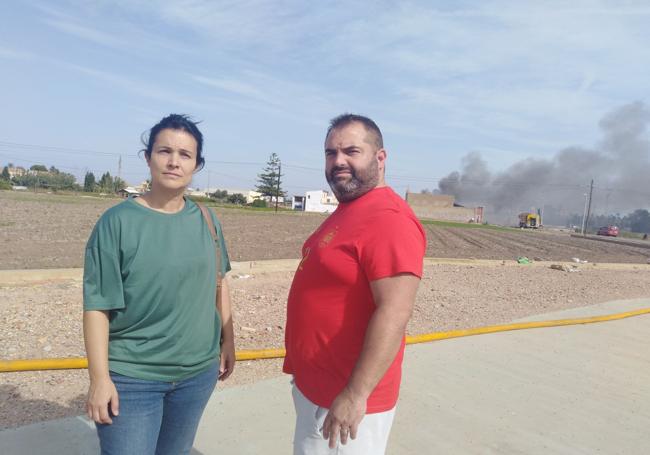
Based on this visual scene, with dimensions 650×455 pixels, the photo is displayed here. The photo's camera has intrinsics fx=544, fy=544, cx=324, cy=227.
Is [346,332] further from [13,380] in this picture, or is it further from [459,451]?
[13,380]

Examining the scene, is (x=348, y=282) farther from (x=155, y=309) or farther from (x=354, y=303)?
(x=155, y=309)

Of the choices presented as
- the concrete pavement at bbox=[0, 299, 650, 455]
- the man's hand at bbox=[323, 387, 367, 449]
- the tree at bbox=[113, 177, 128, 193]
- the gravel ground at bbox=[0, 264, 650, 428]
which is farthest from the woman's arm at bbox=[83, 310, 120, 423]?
the tree at bbox=[113, 177, 128, 193]

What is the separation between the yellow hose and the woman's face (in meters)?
2.60

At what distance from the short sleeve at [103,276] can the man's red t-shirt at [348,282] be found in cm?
69

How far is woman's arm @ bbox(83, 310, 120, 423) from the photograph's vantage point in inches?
75.8

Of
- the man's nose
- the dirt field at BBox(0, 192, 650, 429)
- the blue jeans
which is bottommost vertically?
the dirt field at BBox(0, 192, 650, 429)

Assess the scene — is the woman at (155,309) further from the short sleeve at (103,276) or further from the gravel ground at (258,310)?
the gravel ground at (258,310)

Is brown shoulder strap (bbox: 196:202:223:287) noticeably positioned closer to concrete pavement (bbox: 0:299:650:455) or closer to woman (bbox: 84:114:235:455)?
woman (bbox: 84:114:235:455)

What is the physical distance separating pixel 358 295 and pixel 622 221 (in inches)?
7588

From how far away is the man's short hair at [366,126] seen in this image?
2.14 m

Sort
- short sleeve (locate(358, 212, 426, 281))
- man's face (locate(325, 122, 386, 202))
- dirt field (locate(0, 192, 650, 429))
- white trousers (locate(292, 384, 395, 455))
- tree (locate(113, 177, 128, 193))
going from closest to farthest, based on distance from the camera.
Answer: short sleeve (locate(358, 212, 426, 281))
white trousers (locate(292, 384, 395, 455))
man's face (locate(325, 122, 386, 202))
dirt field (locate(0, 192, 650, 429))
tree (locate(113, 177, 128, 193))

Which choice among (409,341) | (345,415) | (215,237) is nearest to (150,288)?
(215,237)

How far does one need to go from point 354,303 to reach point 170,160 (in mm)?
932

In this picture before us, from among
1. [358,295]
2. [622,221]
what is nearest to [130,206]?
[358,295]
